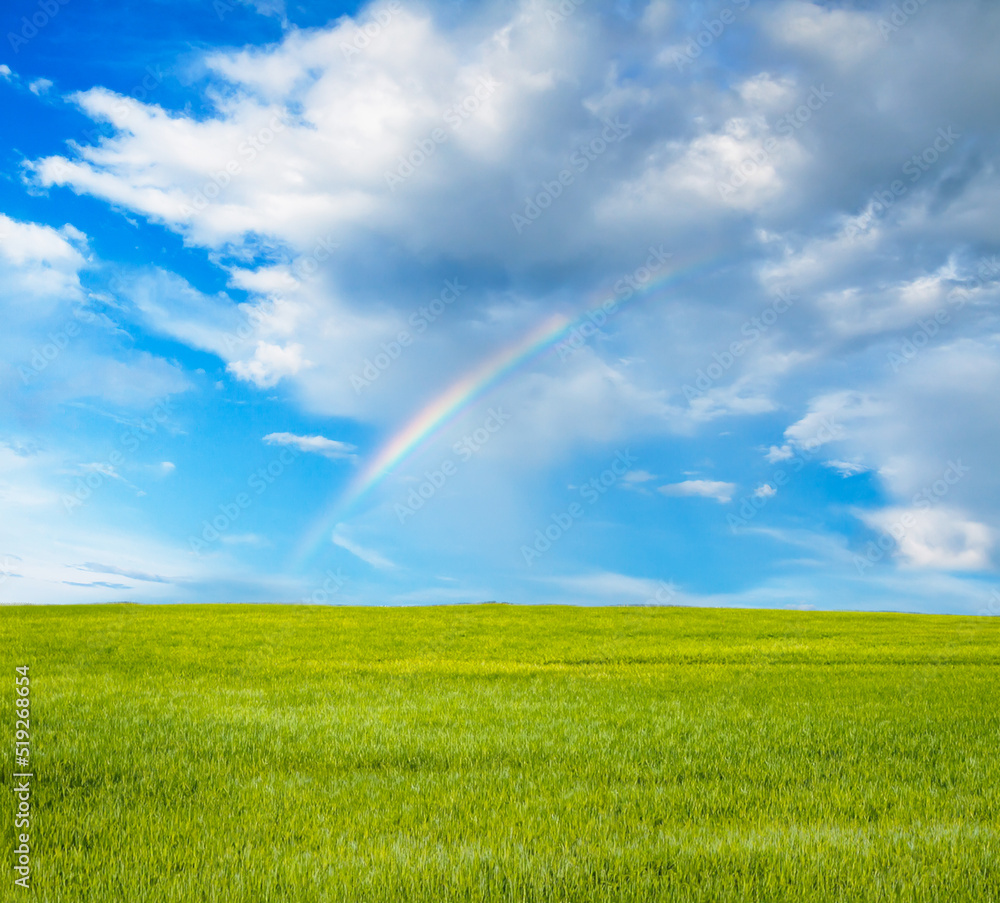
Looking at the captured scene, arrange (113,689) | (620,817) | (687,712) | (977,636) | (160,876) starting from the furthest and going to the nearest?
(977,636), (113,689), (687,712), (620,817), (160,876)

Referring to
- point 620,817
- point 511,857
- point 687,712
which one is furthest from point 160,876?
point 687,712

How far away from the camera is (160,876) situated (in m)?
5.86

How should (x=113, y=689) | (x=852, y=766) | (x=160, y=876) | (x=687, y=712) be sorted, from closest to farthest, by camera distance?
(x=160, y=876) < (x=852, y=766) < (x=687, y=712) < (x=113, y=689)

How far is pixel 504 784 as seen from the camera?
339 inches

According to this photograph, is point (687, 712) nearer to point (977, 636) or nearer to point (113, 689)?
point (113, 689)

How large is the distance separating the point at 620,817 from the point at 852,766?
4319 millimetres

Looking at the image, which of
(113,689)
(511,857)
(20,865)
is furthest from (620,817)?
(113,689)

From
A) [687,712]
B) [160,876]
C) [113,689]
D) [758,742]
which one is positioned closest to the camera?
[160,876]

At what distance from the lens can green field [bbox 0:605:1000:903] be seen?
5.85 meters

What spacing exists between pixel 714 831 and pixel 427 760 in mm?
4308

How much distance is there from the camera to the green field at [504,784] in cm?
585

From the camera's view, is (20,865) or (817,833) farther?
(817,833)

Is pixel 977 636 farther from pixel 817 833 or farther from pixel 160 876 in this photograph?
pixel 160 876

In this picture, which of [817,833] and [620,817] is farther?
[620,817]
